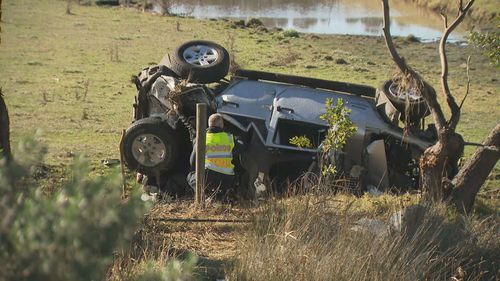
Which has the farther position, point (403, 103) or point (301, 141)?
point (403, 103)

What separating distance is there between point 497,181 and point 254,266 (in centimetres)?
834

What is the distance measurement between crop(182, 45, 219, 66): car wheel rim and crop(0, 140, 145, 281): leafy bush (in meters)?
8.98

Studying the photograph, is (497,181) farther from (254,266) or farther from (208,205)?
(254,266)

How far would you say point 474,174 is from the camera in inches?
356

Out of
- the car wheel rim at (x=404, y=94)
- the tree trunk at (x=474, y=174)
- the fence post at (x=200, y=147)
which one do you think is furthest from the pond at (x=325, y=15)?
the fence post at (x=200, y=147)

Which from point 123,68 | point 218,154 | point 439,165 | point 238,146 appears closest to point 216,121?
point 218,154

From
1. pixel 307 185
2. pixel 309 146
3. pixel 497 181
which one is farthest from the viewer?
pixel 497 181

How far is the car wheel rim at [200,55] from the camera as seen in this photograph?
474 inches

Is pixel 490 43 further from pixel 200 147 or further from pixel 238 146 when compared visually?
pixel 200 147

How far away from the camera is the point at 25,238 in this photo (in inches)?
110

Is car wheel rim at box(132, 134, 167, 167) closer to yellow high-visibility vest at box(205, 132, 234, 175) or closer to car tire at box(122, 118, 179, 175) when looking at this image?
car tire at box(122, 118, 179, 175)

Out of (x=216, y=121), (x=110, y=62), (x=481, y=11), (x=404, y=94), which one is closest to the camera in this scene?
(x=216, y=121)

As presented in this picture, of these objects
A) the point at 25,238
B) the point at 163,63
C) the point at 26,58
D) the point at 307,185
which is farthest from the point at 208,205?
the point at 26,58

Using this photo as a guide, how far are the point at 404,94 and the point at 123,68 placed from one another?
1386cm
